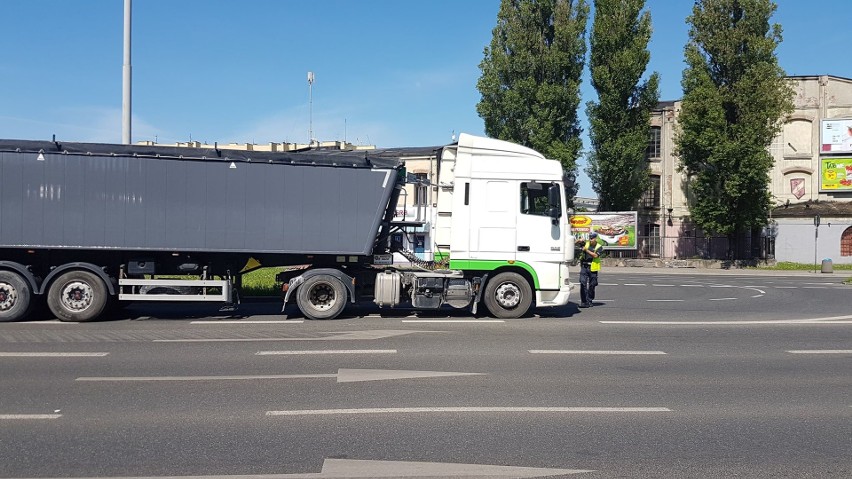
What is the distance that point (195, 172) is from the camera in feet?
43.8

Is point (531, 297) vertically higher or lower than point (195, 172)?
lower

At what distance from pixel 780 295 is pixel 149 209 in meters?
18.2

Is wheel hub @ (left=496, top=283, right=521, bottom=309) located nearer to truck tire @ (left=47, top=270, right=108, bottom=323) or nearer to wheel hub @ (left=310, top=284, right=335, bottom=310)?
wheel hub @ (left=310, top=284, right=335, bottom=310)

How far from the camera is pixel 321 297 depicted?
1392 centimetres

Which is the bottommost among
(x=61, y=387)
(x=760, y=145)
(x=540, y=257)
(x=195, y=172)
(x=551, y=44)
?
(x=61, y=387)

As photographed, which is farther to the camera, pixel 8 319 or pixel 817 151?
pixel 817 151

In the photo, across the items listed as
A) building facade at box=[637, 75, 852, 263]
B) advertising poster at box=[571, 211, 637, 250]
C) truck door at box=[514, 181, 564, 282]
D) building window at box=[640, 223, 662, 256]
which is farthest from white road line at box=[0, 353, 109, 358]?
building window at box=[640, 223, 662, 256]

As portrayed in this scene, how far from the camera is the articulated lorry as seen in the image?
42.6 ft

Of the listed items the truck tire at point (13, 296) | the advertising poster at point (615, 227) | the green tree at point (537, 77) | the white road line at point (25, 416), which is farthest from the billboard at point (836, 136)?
the white road line at point (25, 416)

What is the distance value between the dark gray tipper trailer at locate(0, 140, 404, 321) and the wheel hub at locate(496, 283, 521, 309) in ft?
8.67

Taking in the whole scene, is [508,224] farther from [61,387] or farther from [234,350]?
[61,387]

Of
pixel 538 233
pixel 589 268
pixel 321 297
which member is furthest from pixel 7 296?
pixel 589 268

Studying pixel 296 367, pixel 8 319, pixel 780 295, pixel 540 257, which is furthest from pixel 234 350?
pixel 780 295

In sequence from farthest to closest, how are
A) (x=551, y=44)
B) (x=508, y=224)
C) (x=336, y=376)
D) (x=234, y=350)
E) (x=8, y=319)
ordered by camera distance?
1. (x=551, y=44)
2. (x=508, y=224)
3. (x=8, y=319)
4. (x=234, y=350)
5. (x=336, y=376)
